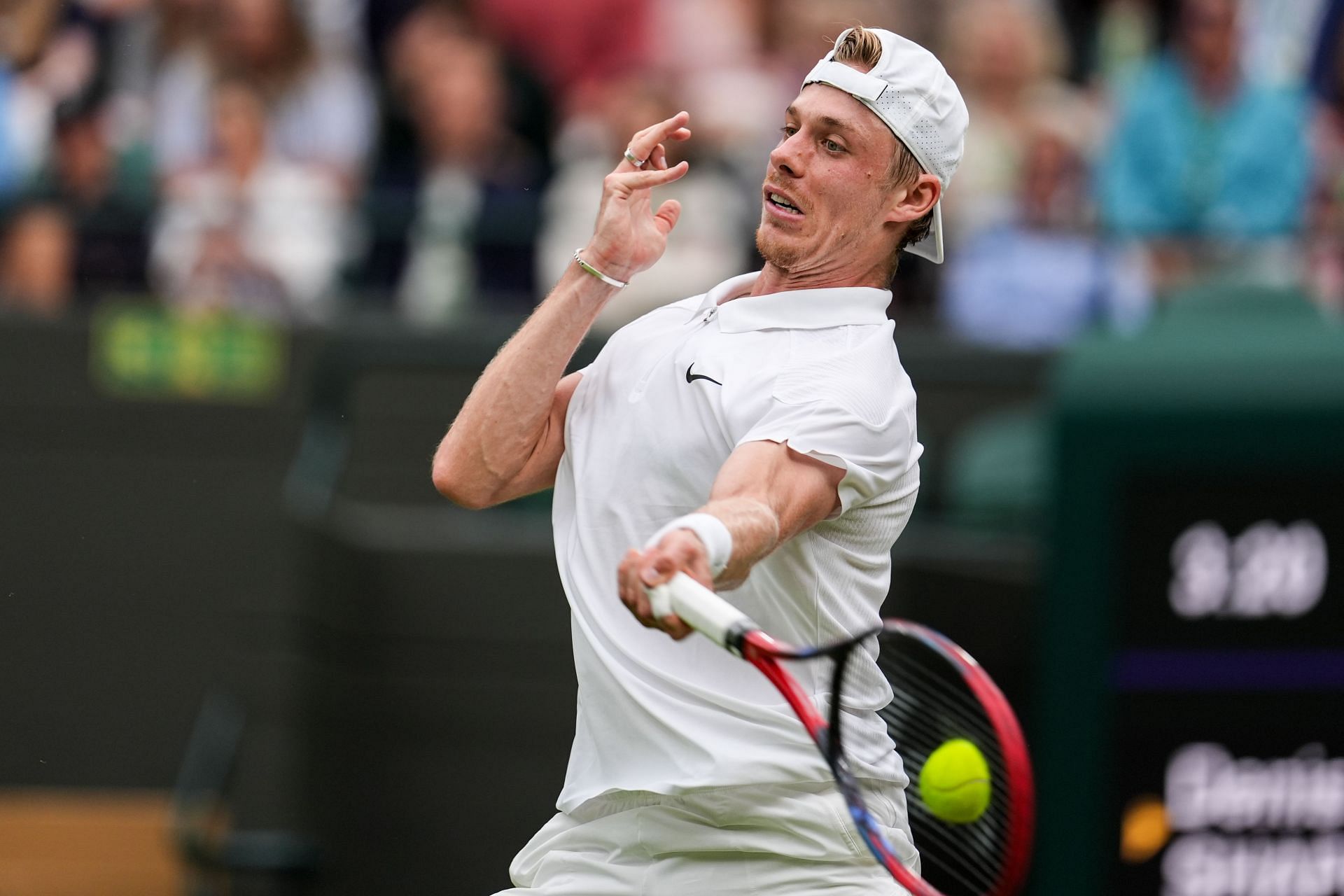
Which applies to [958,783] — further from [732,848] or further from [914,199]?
[914,199]

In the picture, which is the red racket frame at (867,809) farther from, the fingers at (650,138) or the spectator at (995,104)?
the spectator at (995,104)

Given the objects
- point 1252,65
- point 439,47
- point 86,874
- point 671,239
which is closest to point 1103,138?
point 1252,65

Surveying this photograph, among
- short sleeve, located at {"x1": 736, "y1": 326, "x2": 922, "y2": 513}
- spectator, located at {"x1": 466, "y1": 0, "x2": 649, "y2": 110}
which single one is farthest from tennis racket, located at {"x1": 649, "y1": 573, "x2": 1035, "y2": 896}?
spectator, located at {"x1": 466, "y1": 0, "x2": 649, "y2": 110}

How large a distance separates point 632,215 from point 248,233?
5365 mm

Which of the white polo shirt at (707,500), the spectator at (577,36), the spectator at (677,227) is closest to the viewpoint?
the white polo shirt at (707,500)

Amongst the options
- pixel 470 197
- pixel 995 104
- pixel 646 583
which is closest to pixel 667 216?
pixel 646 583

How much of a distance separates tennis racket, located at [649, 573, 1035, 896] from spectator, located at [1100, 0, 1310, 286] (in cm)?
354

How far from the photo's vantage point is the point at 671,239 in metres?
7.96

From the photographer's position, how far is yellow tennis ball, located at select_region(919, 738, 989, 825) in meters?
3.46

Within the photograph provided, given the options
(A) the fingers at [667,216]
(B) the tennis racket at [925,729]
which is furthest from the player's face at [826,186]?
(B) the tennis racket at [925,729]

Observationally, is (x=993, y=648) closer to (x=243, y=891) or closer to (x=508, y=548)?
(x=508, y=548)

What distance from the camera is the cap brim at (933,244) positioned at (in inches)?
148

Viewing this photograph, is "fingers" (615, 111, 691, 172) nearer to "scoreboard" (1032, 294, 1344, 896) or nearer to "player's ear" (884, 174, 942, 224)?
"player's ear" (884, 174, 942, 224)

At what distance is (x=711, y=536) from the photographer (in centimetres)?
311
